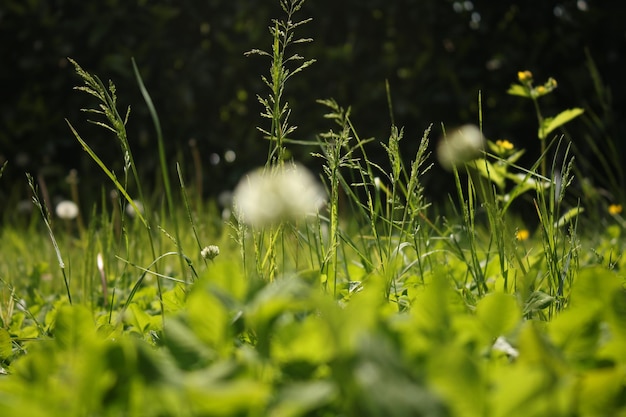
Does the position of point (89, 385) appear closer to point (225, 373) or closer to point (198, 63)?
point (225, 373)

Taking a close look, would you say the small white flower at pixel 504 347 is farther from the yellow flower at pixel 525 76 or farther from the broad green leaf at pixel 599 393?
the yellow flower at pixel 525 76

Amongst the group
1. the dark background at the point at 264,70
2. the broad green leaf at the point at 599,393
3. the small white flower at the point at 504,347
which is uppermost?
the broad green leaf at the point at 599,393

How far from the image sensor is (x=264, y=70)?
430cm

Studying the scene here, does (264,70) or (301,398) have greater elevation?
(301,398)

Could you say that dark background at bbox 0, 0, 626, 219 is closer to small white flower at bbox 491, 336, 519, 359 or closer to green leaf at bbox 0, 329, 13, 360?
green leaf at bbox 0, 329, 13, 360

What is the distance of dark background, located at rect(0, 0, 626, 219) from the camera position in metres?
4.08

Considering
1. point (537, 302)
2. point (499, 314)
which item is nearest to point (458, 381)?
point (499, 314)

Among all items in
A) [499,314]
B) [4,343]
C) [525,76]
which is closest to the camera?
[499,314]

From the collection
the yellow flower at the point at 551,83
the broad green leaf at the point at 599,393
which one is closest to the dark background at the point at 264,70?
the yellow flower at the point at 551,83

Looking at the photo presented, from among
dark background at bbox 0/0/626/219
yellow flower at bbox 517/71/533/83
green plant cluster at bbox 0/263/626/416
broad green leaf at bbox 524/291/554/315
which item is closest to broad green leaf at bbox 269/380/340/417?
green plant cluster at bbox 0/263/626/416

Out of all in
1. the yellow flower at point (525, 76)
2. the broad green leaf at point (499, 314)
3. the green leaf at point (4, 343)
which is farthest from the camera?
the yellow flower at point (525, 76)

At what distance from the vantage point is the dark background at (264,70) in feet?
13.4

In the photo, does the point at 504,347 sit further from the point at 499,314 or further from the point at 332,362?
the point at 332,362

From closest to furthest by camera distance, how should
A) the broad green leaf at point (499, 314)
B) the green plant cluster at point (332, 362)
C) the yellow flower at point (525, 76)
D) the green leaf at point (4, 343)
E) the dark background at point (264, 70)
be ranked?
the green plant cluster at point (332, 362)
the broad green leaf at point (499, 314)
the green leaf at point (4, 343)
the yellow flower at point (525, 76)
the dark background at point (264, 70)
